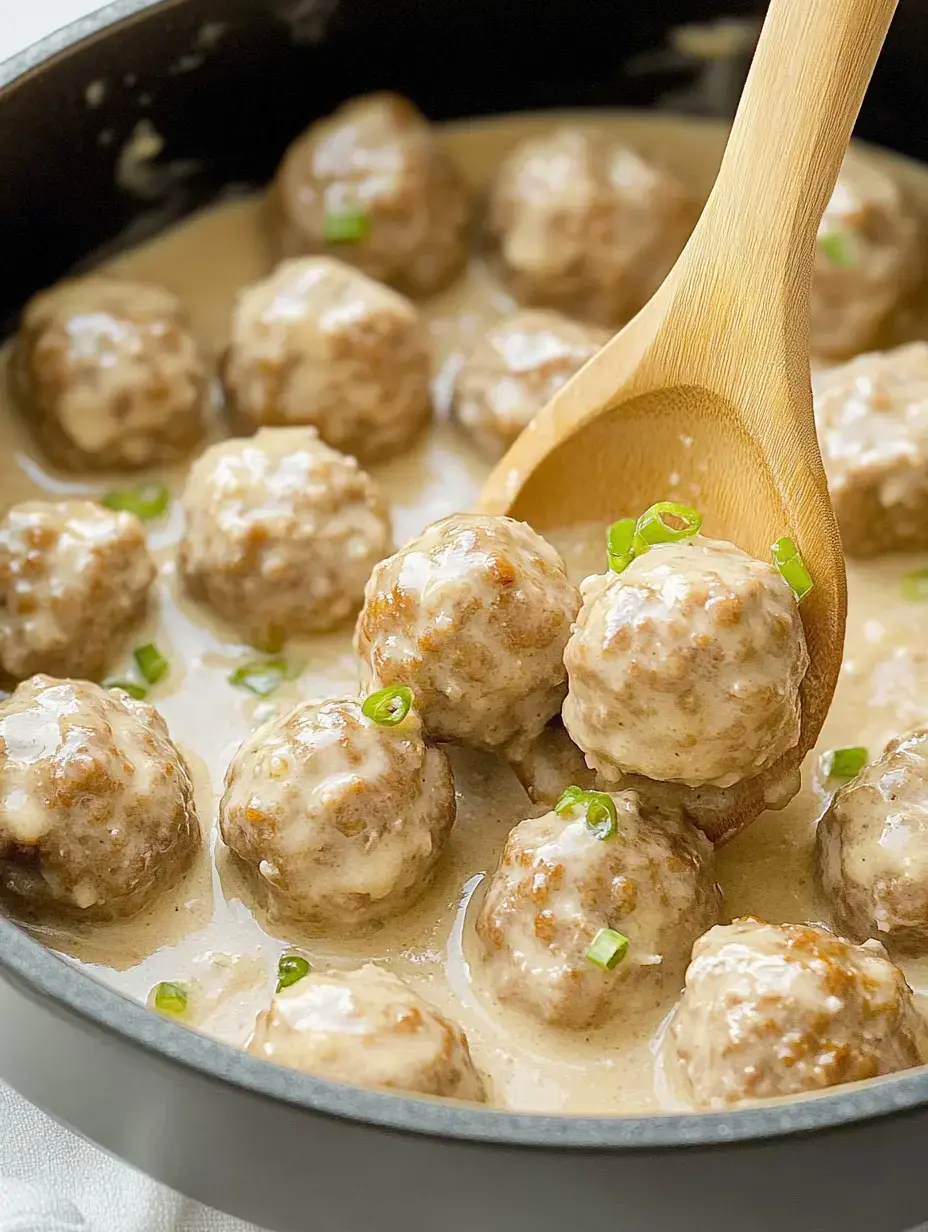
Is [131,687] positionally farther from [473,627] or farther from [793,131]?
[793,131]

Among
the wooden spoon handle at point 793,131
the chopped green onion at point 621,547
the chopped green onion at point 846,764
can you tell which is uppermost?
the wooden spoon handle at point 793,131

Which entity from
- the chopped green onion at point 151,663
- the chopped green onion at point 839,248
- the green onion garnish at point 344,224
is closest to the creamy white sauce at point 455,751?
the chopped green onion at point 151,663

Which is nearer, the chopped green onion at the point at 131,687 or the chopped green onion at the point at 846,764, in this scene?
the chopped green onion at the point at 846,764

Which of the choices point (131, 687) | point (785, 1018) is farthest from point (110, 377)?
point (785, 1018)

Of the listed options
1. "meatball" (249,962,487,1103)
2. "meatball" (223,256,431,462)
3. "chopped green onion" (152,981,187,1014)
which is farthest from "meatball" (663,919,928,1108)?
"meatball" (223,256,431,462)

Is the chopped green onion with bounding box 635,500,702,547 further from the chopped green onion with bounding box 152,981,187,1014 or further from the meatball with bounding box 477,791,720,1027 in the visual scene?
the chopped green onion with bounding box 152,981,187,1014

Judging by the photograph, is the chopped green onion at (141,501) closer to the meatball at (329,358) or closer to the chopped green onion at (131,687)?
the meatball at (329,358)
